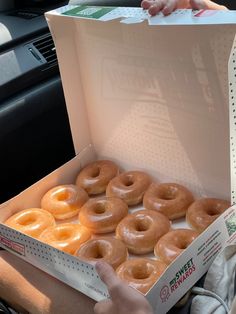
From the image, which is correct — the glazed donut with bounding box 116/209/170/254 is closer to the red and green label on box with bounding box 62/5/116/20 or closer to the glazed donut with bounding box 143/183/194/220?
the glazed donut with bounding box 143/183/194/220

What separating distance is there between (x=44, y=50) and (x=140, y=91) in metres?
0.47

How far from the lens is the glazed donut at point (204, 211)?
1017 mm

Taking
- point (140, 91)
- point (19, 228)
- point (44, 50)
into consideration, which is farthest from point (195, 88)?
point (44, 50)

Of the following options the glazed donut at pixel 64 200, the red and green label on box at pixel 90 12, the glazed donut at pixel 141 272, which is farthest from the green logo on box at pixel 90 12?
the glazed donut at pixel 141 272

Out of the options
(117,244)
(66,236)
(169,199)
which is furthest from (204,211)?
(66,236)

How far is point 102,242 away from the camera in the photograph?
1.01 m

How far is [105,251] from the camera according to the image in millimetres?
991

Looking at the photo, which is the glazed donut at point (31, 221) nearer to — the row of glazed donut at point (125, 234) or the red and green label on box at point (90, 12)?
the row of glazed donut at point (125, 234)

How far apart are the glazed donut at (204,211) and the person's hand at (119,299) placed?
0.27m

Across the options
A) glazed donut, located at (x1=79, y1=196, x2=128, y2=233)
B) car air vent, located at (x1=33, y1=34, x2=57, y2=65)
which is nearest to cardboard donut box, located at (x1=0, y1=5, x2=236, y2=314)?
glazed donut, located at (x1=79, y1=196, x2=128, y2=233)

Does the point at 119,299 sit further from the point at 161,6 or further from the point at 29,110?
the point at 29,110

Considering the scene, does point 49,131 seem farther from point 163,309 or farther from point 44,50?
point 163,309

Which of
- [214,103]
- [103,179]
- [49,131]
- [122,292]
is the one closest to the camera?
[122,292]

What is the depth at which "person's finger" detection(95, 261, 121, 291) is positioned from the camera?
2.60ft
